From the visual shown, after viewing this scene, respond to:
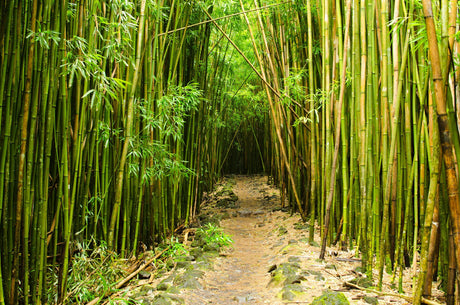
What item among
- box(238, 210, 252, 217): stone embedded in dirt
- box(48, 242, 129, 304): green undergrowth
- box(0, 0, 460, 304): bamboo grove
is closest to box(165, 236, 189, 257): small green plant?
box(0, 0, 460, 304): bamboo grove

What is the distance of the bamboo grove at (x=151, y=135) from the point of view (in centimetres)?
152

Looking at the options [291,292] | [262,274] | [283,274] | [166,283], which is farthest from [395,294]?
[166,283]

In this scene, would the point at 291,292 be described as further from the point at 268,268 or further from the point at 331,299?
the point at 268,268

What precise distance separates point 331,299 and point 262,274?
0.90 metres

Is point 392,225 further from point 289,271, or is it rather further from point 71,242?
point 71,242

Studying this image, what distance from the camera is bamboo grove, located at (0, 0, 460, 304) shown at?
4.97ft

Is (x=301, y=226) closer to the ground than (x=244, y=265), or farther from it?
farther from it

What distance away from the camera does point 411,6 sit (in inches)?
69.8

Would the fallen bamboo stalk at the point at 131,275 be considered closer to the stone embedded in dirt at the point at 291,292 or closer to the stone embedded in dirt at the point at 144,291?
the stone embedded in dirt at the point at 144,291

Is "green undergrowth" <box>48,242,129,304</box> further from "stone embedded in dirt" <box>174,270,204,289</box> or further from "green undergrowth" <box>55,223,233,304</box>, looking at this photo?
"stone embedded in dirt" <box>174,270,204,289</box>

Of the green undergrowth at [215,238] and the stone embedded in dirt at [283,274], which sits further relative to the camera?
the green undergrowth at [215,238]

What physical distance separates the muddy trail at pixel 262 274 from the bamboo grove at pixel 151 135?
0.47 feet

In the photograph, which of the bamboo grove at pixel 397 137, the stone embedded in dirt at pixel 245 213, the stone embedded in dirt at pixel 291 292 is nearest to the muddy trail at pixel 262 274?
the stone embedded in dirt at pixel 291 292

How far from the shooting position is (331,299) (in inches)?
68.7
